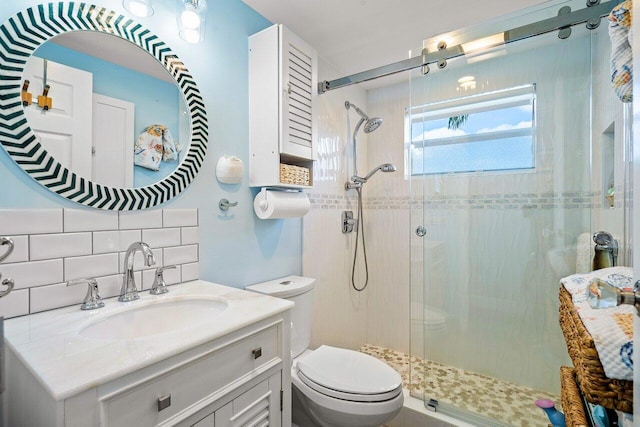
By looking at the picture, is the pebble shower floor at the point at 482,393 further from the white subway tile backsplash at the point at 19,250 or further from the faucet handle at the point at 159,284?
the white subway tile backsplash at the point at 19,250

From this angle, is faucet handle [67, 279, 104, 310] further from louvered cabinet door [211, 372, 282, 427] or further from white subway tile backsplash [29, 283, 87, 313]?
louvered cabinet door [211, 372, 282, 427]

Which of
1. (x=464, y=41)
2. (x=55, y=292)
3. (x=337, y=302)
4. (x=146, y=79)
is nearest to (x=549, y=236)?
(x=464, y=41)

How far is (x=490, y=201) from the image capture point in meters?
2.03

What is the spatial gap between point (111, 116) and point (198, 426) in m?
1.08

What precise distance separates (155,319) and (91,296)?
0.22m

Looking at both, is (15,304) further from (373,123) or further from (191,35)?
(373,123)

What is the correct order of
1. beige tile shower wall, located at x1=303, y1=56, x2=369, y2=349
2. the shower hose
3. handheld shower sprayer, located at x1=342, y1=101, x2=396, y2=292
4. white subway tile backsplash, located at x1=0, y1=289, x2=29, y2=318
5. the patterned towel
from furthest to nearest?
the shower hose
handheld shower sprayer, located at x1=342, y1=101, x2=396, y2=292
beige tile shower wall, located at x1=303, y1=56, x2=369, y2=349
white subway tile backsplash, located at x1=0, y1=289, x2=29, y2=318
the patterned towel

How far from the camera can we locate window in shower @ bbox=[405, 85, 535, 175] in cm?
192

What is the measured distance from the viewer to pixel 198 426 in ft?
2.74

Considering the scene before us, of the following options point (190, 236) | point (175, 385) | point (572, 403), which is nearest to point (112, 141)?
point (190, 236)

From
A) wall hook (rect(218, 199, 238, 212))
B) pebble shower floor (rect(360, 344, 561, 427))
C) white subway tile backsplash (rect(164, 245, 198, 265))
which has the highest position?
wall hook (rect(218, 199, 238, 212))

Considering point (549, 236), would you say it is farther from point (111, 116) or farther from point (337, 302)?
point (111, 116)

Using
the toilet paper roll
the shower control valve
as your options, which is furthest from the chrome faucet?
the shower control valve

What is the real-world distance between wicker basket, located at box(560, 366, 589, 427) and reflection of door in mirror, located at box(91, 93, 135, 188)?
1514 millimetres
